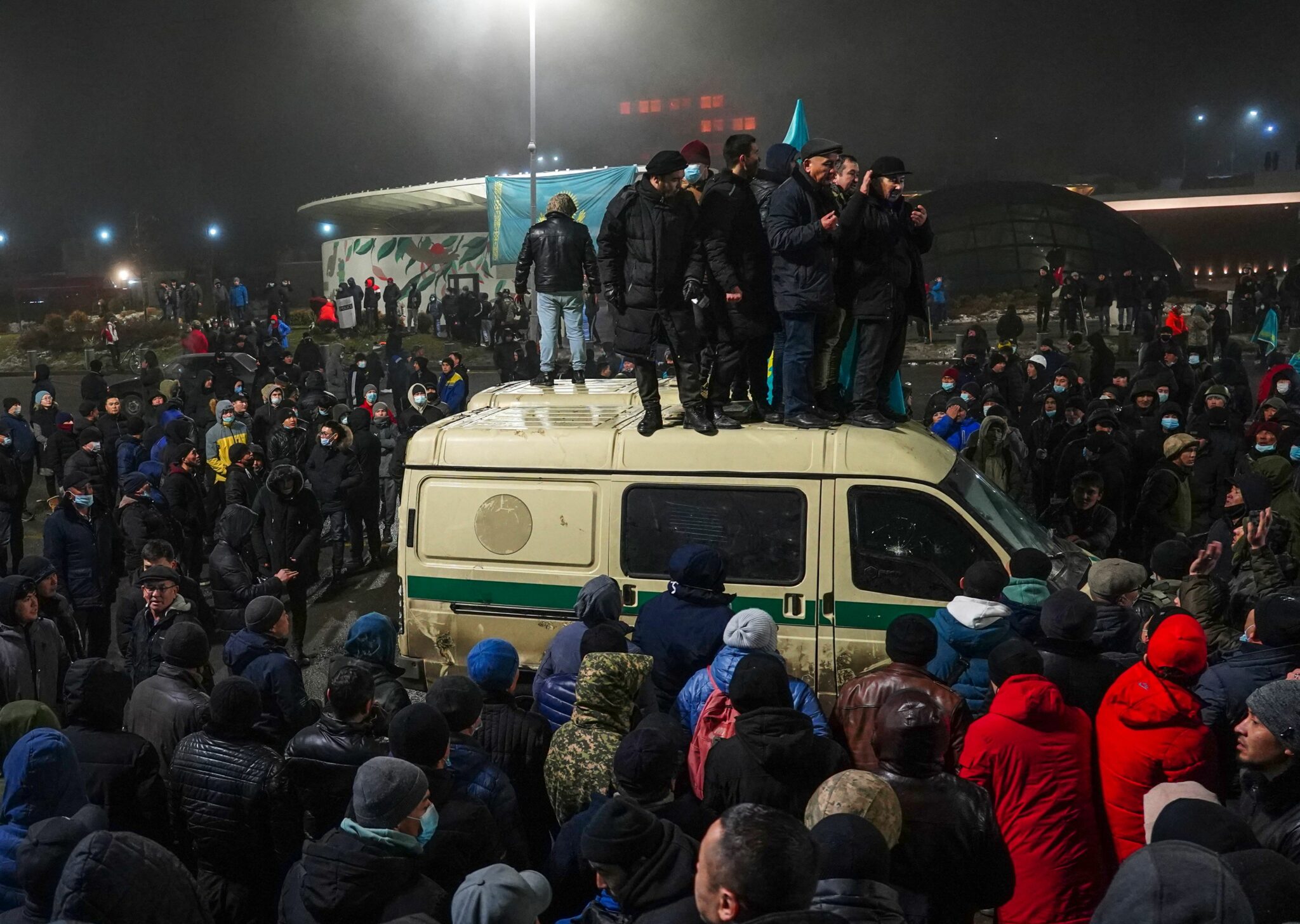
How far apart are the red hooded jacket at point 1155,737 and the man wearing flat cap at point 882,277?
2.87 meters

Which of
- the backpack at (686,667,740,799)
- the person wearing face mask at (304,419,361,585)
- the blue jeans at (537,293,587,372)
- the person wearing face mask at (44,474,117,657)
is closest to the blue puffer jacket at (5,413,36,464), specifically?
the person wearing face mask at (304,419,361,585)

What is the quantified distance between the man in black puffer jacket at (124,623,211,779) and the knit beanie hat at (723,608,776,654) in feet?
8.04

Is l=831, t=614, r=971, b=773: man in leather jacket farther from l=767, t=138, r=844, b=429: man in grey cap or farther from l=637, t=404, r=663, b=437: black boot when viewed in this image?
l=637, t=404, r=663, b=437: black boot

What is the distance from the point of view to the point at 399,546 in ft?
23.0

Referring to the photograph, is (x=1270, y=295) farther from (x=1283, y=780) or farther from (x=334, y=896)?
(x=334, y=896)

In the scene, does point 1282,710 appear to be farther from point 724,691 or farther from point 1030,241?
point 1030,241

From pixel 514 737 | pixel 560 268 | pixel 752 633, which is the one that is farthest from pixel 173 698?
pixel 560 268

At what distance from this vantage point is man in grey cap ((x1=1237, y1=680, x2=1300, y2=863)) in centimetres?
364

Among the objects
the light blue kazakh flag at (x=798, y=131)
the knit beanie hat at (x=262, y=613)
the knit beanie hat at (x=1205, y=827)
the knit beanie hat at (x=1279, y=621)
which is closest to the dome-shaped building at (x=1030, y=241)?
the light blue kazakh flag at (x=798, y=131)

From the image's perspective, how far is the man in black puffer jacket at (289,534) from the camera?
885 cm

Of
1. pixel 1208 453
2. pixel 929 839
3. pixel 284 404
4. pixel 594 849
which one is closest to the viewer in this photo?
pixel 594 849

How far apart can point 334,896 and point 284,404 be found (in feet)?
35.4

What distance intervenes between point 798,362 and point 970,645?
2360 mm

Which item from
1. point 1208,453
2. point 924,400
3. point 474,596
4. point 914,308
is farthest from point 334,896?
point 924,400
